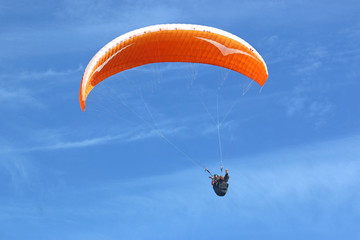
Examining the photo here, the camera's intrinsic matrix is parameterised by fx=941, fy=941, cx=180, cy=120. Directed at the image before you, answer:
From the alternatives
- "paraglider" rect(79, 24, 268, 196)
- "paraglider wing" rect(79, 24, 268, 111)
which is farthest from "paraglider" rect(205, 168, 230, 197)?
"paraglider wing" rect(79, 24, 268, 111)

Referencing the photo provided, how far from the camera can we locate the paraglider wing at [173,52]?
53.2 meters

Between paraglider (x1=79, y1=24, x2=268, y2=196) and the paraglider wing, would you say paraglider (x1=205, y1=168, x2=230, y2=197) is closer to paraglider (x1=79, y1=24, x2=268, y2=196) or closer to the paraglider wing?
paraglider (x1=79, y1=24, x2=268, y2=196)

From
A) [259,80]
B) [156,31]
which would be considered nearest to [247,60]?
[259,80]

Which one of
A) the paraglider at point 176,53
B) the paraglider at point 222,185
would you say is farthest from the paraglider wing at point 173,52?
the paraglider at point 222,185

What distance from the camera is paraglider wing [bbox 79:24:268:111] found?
53.2 meters

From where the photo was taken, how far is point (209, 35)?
178 ft

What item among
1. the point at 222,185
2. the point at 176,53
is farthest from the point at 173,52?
the point at 222,185

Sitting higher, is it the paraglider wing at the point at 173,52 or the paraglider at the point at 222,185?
the paraglider wing at the point at 173,52

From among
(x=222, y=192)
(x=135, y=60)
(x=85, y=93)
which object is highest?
(x=135, y=60)

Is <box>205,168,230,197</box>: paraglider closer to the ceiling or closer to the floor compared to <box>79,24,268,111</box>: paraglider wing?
closer to the floor

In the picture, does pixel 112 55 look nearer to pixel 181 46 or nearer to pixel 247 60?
pixel 181 46

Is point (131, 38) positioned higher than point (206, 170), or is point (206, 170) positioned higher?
point (131, 38)

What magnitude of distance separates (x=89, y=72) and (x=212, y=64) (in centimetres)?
814

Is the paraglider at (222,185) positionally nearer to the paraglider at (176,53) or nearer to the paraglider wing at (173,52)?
the paraglider at (176,53)
